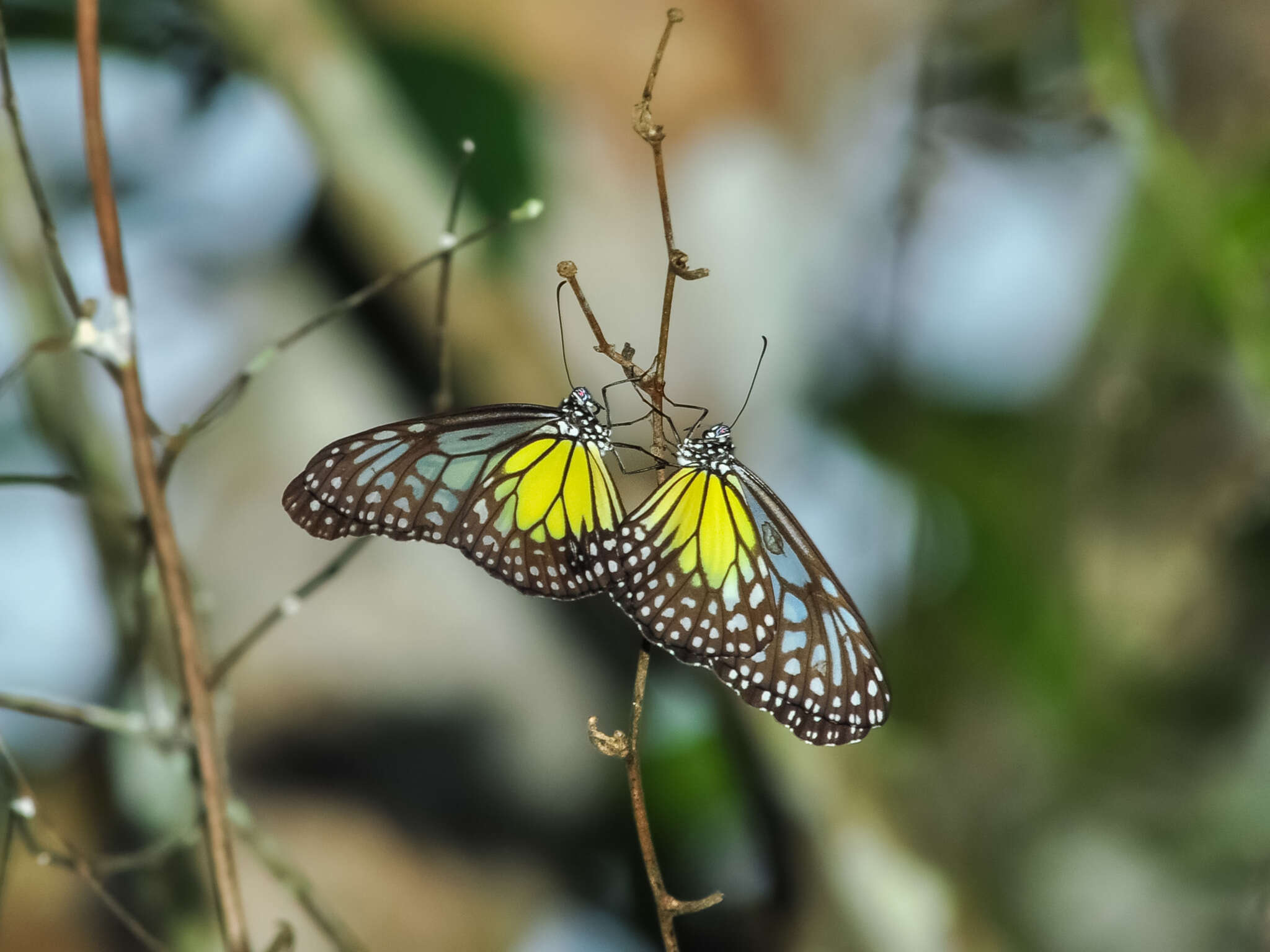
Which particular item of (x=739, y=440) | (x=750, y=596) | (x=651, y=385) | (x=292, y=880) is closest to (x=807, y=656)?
(x=750, y=596)

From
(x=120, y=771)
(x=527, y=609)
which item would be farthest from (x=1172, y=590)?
(x=120, y=771)

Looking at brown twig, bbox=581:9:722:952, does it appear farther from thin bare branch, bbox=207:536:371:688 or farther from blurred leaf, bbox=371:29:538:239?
blurred leaf, bbox=371:29:538:239

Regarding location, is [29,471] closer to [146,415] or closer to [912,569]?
[146,415]

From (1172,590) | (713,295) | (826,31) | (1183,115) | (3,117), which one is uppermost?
(826,31)

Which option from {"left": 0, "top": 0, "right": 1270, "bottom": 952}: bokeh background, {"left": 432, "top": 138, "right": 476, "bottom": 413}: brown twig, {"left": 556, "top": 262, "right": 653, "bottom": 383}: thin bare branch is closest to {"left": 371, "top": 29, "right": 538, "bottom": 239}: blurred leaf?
{"left": 0, "top": 0, "right": 1270, "bottom": 952}: bokeh background

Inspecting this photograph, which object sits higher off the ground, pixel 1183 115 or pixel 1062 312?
pixel 1183 115

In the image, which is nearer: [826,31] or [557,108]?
[557,108]
